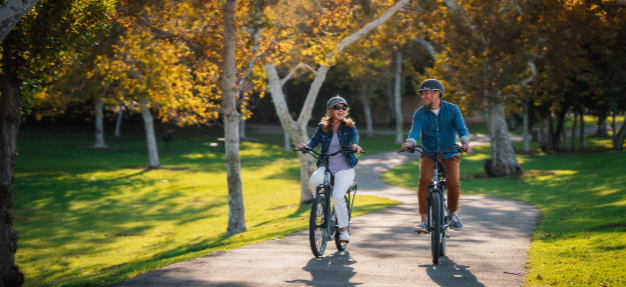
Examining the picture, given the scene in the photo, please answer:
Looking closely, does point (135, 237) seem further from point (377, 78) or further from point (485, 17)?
point (377, 78)

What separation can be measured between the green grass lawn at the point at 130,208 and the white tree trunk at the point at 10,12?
2.95 metres

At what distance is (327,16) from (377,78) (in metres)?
25.0

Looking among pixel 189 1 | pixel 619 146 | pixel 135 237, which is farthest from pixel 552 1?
pixel 619 146

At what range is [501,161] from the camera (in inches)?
850

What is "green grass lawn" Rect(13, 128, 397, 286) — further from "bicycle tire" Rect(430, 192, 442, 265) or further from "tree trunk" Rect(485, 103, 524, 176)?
"tree trunk" Rect(485, 103, 524, 176)

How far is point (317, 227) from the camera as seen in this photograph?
612 centimetres

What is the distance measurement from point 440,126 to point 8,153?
5.98m

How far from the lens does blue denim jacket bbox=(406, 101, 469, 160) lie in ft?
20.5

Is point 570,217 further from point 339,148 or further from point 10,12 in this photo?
point 10,12

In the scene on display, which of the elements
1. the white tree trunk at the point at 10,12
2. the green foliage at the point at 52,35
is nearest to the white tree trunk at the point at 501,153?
the green foliage at the point at 52,35

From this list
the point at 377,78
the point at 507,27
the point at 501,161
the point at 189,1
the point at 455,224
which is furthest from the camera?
the point at 377,78

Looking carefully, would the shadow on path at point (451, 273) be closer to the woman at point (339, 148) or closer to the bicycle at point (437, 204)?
the bicycle at point (437, 204)

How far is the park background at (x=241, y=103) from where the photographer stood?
7.24 metres

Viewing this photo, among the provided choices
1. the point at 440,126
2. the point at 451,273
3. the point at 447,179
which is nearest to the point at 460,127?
the point at 440,126
